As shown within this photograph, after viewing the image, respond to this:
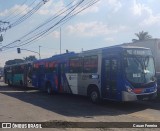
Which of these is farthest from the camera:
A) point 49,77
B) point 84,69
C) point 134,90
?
point 49,77

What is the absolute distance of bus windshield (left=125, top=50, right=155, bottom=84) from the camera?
15.8 meters

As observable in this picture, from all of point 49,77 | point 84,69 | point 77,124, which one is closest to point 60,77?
point 49,77

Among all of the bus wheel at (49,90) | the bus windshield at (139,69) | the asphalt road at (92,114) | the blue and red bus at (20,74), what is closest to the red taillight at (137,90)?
the bus windshield at (139,69)

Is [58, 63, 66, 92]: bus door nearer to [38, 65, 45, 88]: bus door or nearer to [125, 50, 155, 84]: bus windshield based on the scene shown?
[38, 65, 45, 88]: bus door

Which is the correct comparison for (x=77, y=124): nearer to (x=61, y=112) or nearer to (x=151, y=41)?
(x=61, y=112)

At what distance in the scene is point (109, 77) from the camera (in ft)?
54.2

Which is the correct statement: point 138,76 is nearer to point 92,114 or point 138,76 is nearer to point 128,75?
point 128,75

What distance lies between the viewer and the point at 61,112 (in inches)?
577

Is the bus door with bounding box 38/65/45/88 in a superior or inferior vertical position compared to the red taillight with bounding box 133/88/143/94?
superior

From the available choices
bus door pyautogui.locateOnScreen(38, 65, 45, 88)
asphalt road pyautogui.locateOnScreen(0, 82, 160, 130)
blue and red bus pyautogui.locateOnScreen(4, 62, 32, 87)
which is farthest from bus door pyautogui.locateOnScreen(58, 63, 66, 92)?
blue and red bus pyautogui.locateOnScreen(4, 62, 32, 87)

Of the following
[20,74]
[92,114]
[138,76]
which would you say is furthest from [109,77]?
[20,74]

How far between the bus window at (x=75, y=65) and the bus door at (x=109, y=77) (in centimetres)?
282

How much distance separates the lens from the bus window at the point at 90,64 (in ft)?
58.6

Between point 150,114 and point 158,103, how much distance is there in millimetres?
3744
